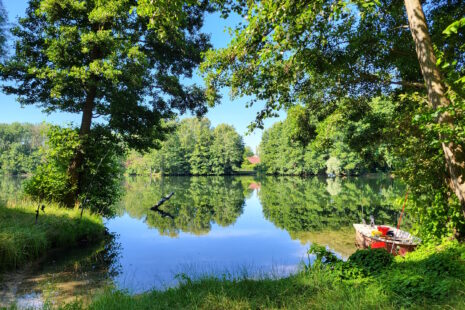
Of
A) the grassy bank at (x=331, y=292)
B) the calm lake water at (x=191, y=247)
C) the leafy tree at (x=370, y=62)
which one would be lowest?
the calm lake water at (x=191, y=247)

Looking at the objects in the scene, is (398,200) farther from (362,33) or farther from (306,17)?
(306,17)

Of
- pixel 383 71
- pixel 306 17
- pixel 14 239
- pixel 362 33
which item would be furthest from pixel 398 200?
pixel 14 239

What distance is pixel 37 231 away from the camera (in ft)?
29.1

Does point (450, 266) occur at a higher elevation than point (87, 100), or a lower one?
lower

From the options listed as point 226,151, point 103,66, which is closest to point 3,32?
point 103,66

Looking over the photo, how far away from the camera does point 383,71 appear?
8664 millimetres

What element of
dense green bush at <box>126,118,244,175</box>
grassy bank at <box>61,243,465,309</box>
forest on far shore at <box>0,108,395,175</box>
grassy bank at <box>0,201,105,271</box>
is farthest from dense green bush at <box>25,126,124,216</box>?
dense green bush at <box>126,118,244,175</box>

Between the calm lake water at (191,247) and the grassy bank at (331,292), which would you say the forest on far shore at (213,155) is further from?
the grassy bank at (331,292)

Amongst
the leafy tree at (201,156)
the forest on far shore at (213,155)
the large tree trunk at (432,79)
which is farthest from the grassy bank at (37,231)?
the leafy tree at (201,156)

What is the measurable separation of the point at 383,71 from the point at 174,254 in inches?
395

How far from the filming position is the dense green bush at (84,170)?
12.5m

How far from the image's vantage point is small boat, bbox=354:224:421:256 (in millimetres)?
9391

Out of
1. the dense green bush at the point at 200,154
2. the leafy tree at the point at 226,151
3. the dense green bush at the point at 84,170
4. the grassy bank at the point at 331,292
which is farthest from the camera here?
the dense green bush at the point at 200,154

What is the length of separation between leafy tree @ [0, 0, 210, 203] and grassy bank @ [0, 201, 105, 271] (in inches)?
81.1
